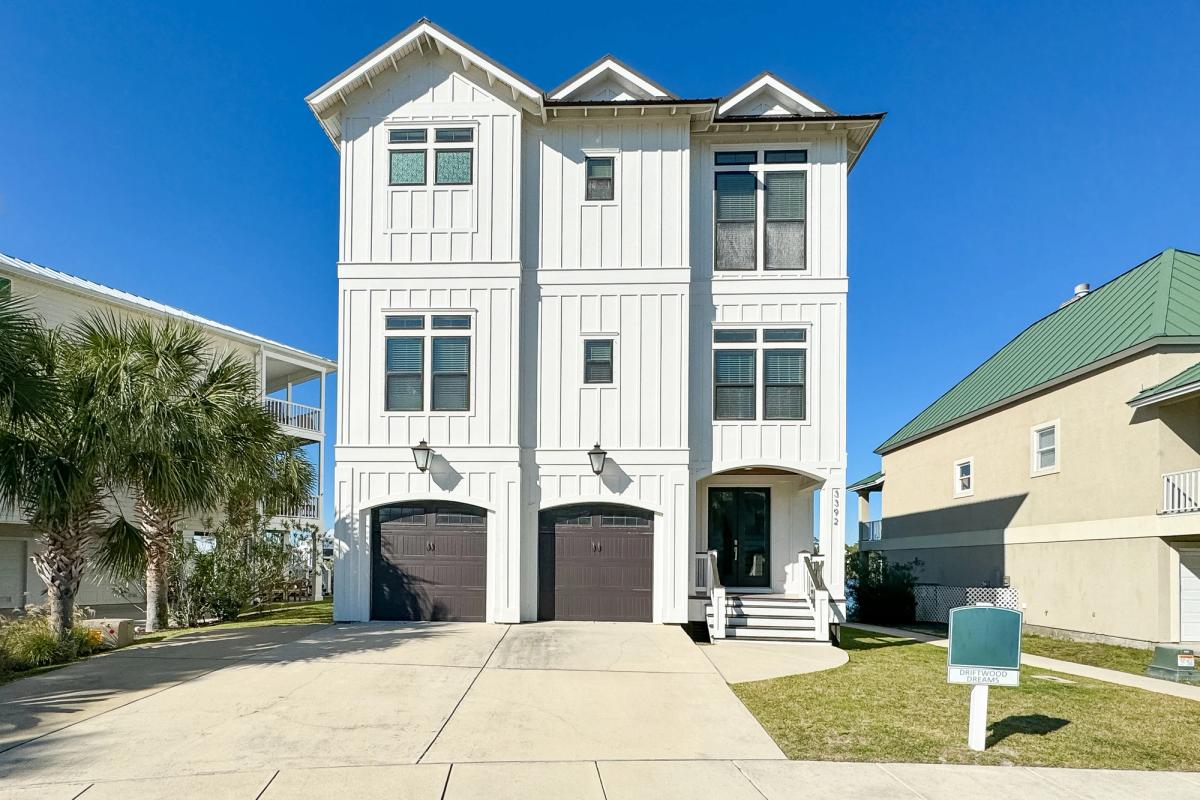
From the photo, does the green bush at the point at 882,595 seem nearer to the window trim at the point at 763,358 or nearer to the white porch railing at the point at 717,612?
the window trim at the point at 763,358

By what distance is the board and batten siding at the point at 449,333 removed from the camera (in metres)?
14.8

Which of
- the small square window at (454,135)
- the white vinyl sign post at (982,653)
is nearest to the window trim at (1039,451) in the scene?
the white vinyl sign post at (982,653)

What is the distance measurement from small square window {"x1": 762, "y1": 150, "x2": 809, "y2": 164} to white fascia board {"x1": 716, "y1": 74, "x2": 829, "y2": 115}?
2.80ft

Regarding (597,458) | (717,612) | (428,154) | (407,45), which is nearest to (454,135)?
(428,154)

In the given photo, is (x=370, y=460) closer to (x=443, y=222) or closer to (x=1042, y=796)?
(x=443, y=222)

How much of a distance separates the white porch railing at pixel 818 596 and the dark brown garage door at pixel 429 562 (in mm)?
6224

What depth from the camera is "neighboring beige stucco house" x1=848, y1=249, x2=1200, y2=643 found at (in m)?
14.7

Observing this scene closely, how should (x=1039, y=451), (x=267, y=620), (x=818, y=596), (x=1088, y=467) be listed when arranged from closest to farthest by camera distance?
(x=818, y=596) → (x=267, y=620) → (x=1088, y=467) → (x=1039, y=451)

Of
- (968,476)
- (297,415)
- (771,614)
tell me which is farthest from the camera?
(297,415)

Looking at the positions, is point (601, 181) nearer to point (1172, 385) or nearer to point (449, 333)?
point (449, 333)

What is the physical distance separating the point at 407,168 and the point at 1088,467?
16.1 metres

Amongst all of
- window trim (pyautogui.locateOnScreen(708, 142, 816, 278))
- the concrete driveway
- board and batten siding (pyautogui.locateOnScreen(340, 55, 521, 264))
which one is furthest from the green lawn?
board and batten siding (pyautogui.locateOnScreen(340, 55, 521, 264))

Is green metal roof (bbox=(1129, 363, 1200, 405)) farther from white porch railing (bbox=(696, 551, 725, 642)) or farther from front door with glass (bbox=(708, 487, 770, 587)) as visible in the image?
white porch railing (bbox=(696, 551, 725, 642))

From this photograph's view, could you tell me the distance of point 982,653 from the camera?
7.36m
